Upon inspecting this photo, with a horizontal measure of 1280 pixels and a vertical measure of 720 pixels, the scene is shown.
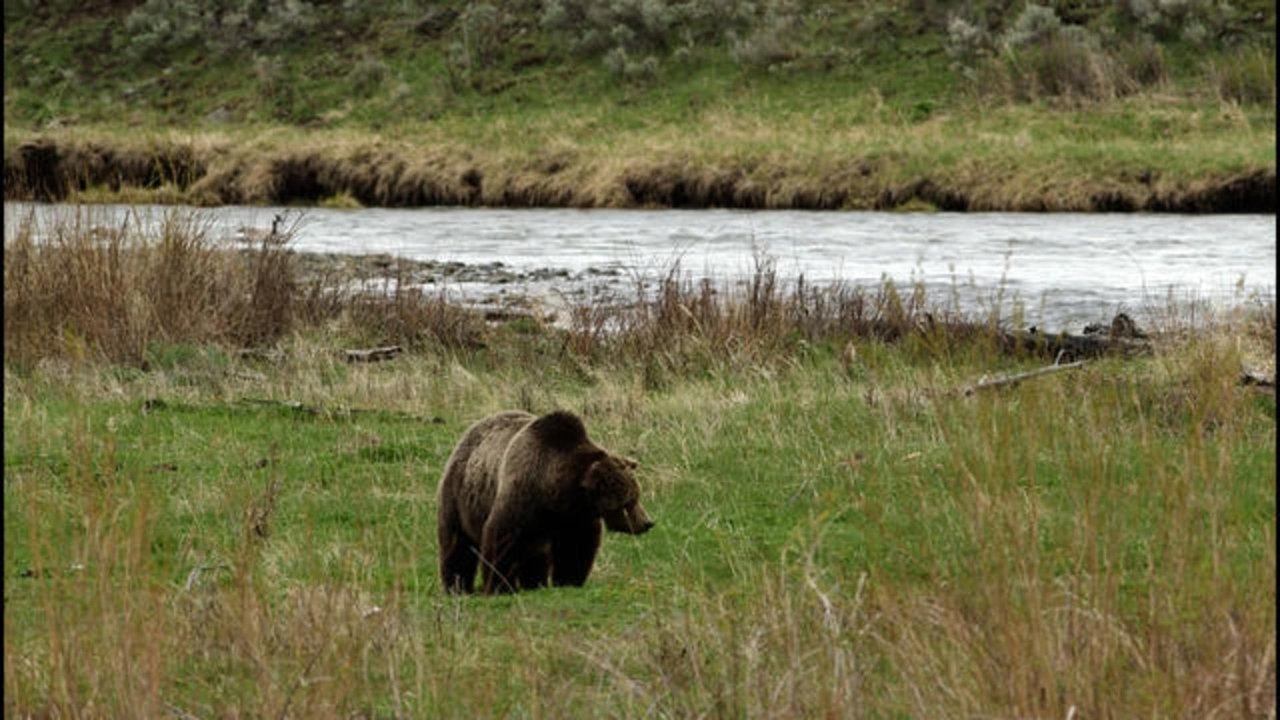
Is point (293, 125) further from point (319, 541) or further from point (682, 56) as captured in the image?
point (319, 541)

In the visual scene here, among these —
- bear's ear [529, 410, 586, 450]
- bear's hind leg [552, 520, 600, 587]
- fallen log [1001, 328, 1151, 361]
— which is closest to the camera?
bear's ear [529, 410, 586, 450]

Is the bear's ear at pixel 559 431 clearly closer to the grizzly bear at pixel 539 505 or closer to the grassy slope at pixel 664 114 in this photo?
the grizzly bear at pixel 539 505

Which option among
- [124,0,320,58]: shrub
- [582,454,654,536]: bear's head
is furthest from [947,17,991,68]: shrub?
[582,454,654,536]: bear's head

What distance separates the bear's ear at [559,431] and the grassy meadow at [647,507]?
0.60 m

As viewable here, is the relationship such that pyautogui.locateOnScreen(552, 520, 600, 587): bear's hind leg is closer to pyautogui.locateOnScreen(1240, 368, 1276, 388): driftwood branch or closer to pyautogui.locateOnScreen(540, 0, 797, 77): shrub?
pyautogui.locateOnScreen(1240, 368, 1276, 388): driftwood branch

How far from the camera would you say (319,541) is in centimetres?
913

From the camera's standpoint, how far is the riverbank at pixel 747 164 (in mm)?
34312

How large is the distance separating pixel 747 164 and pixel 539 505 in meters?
29.7

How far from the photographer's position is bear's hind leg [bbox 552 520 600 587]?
27.0 feet

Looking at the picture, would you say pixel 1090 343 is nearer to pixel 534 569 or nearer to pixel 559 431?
pixel 534 569

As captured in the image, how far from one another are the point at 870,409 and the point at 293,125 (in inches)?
1379

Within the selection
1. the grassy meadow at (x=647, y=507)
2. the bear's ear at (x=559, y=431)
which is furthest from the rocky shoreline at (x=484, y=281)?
the bear's ear at (x=559, y=431)

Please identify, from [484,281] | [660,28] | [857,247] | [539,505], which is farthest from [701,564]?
[660,28]

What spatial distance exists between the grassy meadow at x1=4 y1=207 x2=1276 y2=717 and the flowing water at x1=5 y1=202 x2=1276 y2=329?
3120 mm
